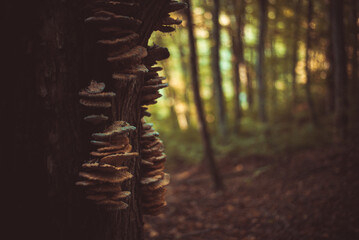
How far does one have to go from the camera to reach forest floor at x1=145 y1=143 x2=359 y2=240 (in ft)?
15.2

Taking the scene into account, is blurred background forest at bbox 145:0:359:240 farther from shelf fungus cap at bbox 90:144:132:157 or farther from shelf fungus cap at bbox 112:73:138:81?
shelf fungus cap at bbox 90:144:132:157

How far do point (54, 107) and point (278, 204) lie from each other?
5.52 metres

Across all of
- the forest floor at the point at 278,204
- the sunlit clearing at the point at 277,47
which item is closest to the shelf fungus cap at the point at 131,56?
the forest floor at the point at 278,204

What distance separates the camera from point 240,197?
281 inches

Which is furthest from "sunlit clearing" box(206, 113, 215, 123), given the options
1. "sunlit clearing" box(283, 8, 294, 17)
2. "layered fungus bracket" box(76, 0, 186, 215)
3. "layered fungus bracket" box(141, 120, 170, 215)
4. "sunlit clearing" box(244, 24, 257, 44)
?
"layered fungus bracket" box(76, 0, 186, 215)

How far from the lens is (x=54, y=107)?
1.67 meters

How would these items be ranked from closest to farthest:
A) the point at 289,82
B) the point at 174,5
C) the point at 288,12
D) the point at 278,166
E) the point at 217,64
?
the point at 174,5
the point at 278,166
the point at 217,64
the point at 288,12
the point at 289,82

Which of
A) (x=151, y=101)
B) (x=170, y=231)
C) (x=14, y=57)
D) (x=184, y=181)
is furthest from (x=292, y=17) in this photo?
(x=14, y=57)

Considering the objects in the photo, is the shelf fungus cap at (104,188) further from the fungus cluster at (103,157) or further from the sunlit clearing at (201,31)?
the sunlit clearing at (201,31)

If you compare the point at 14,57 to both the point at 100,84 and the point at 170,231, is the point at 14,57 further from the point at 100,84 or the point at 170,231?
the point at 170,231

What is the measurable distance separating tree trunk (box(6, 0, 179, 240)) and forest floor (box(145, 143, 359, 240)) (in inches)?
150

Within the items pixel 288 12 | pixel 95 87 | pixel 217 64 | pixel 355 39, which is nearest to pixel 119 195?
pixel 95 87

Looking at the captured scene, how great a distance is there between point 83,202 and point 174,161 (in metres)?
12.0

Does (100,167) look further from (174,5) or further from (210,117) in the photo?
(210,117)
